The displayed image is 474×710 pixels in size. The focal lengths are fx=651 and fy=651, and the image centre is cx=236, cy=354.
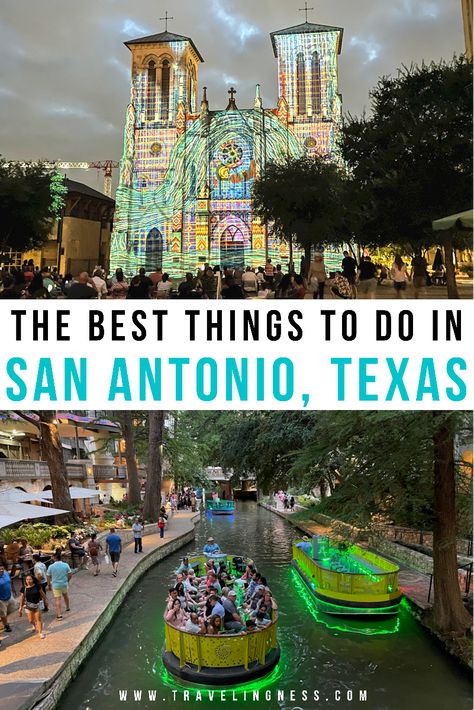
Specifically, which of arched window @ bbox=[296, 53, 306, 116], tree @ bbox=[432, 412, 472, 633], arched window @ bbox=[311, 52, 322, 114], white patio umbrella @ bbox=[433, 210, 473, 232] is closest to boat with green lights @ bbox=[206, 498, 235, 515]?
arched window @ bbox=[296, 53, 306, 116]

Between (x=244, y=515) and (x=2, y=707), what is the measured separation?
145 feet

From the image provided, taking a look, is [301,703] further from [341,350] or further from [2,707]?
[341,350]

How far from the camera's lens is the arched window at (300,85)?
206 ft

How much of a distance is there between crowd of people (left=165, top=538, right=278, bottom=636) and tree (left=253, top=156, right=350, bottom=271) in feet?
51.6

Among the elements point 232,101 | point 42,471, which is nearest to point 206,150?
point 232,101

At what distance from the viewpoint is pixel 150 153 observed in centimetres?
6388

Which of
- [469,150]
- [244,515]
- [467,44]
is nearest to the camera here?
[467,44]

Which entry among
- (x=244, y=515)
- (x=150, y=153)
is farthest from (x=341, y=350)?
(x=150, y=153)

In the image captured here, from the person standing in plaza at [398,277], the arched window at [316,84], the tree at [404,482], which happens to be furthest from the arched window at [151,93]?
the tree at [404,482]

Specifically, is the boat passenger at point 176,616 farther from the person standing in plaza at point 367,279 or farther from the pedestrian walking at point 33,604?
the person standing in plaza at point 367,279

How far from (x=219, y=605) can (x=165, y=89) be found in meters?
63.4

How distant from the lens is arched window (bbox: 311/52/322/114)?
206 ft

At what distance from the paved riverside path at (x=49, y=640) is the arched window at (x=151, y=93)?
2180 inches

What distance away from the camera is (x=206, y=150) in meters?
61.6
